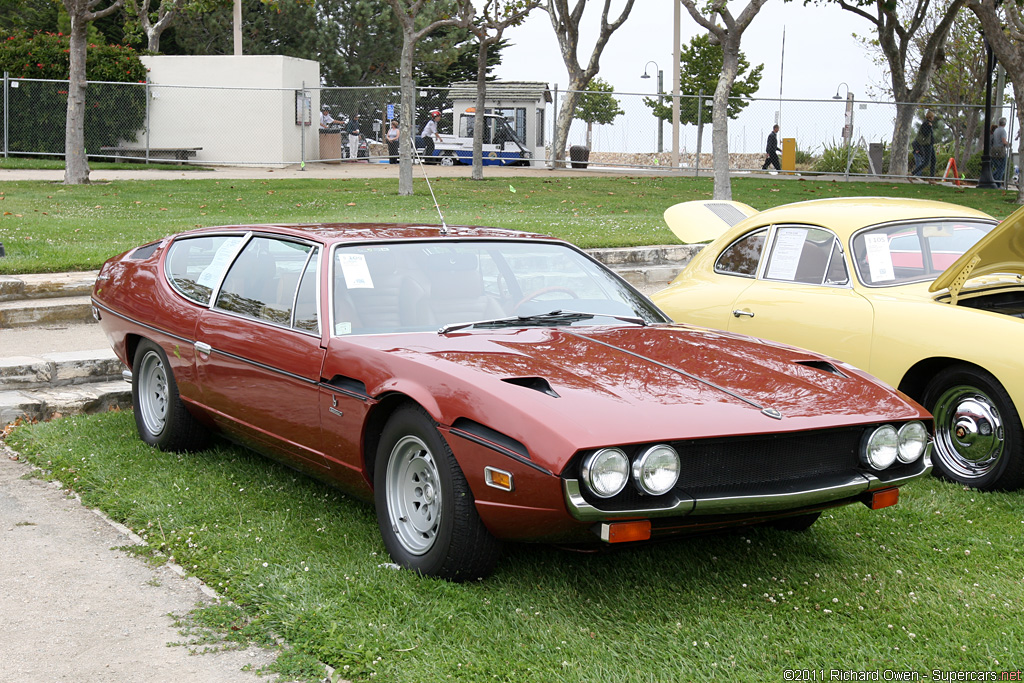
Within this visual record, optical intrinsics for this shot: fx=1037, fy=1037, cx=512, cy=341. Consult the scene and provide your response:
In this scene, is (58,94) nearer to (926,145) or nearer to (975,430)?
(926,145)

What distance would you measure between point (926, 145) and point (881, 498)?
27641 mm

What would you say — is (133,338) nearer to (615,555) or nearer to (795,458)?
(615,555)

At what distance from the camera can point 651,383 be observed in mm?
3771

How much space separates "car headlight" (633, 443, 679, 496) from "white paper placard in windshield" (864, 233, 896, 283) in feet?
9.64

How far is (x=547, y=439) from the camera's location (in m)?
3.34

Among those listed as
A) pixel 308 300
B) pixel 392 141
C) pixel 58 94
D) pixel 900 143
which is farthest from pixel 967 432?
pixel 392 141

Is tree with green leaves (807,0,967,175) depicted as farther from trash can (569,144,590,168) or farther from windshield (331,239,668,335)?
windshield (331,239,668,335)

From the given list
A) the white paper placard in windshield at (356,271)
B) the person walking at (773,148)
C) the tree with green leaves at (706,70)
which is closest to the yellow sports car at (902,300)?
the white paper placard in windshield at (356,271)

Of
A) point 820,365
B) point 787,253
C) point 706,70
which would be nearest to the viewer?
point 820,365

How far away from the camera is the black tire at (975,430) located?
4949mm

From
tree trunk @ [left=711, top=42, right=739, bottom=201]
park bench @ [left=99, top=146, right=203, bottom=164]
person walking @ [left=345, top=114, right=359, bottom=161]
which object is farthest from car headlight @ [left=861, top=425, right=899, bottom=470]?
person walking @ [left=345, top=114, right=359, bottom=161]

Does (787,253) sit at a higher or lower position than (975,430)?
higher

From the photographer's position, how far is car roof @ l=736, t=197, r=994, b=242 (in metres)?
6.08

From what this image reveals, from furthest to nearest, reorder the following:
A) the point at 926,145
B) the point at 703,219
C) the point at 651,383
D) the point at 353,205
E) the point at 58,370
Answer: the point at 926,145 → the point at 353,205 → the point at 703,219 → the point at 58,370 → the point at 651,383
